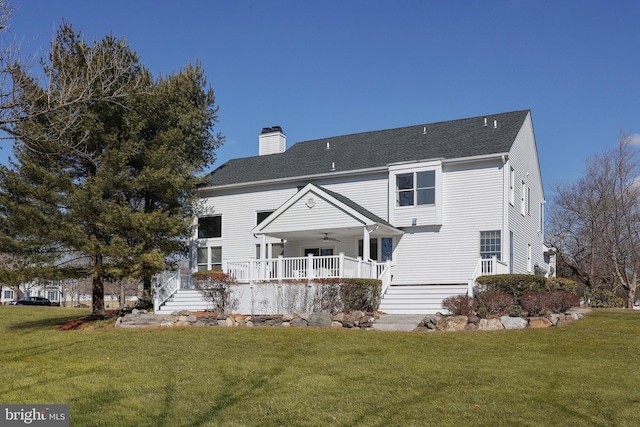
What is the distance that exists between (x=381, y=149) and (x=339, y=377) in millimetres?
14811

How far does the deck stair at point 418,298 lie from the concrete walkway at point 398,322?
0.69 meters

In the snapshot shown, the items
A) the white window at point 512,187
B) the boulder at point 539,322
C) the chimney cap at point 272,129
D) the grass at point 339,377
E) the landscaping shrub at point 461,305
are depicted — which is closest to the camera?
the grass at point 339,377

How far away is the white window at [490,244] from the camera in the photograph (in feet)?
64.8

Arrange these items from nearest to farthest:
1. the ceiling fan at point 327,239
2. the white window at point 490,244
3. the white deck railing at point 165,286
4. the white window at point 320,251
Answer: the white window at point 490,244
the white deck railing at point 165,286
the ceiling fan at point 327,239
the white window at point 320,251

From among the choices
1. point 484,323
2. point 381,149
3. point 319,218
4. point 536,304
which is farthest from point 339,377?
point 381,149

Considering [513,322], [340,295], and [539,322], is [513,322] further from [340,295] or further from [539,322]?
[340,295]

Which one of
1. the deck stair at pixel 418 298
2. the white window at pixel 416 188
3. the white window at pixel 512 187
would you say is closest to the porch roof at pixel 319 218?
the white window at pixel 416 188

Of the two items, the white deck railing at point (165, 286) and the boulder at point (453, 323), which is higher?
the white deck railing at point (165, 286)

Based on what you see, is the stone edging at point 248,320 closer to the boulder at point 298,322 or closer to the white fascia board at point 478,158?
the boulder at point 298,322

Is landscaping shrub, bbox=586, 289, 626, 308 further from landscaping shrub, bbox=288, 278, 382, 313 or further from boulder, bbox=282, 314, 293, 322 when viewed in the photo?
boulder, bbox=282, 314, 293, 322

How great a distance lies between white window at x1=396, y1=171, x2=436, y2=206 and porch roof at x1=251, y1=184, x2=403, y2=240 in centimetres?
113

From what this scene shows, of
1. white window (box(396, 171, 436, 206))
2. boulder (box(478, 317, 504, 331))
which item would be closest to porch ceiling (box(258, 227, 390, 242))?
white window (box(396, 171, 436, 206))

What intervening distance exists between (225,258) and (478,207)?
10414 millimetres

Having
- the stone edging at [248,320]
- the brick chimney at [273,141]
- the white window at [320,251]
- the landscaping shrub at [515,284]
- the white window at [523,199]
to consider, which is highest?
the brick chimney at [273,141]
